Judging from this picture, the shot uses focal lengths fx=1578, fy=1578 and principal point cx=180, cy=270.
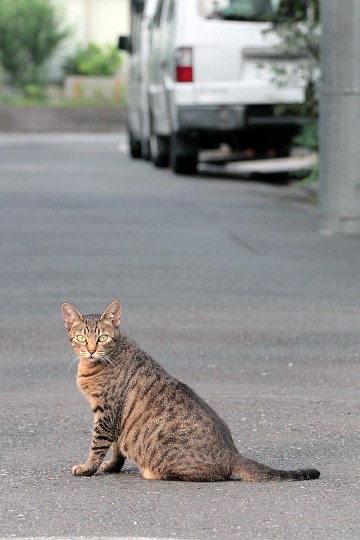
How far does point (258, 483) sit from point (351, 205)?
891cm

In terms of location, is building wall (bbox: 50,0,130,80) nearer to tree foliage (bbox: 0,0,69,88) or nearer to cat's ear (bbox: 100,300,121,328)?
tree foliage (bbox: 0,0,69,88)

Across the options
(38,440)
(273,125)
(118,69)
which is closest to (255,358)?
(38,440)

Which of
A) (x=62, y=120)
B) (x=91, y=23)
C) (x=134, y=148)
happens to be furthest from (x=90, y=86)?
(x=134, y=148)

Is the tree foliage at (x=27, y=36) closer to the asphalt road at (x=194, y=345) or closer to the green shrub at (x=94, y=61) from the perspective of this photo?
the green shrub at (x=94, y=61)

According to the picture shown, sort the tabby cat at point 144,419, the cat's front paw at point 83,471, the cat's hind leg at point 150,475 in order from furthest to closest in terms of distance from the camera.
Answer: the cat's front paw at point 83,471 < the cat's hind leg at point 150,475 < the tabby cat at point 144,419

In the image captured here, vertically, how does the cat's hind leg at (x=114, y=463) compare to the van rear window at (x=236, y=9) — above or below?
below

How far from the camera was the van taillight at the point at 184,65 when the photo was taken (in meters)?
20.3

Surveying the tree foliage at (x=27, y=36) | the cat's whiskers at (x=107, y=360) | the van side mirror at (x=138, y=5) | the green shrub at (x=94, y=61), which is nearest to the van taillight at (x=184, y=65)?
the van side mirror at (x=138, y=5)

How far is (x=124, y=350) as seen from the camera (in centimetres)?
635

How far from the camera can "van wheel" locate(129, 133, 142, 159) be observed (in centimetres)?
2822

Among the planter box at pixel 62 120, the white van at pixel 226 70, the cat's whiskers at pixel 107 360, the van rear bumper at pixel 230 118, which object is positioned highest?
the cat's whiskers at pixel 107 360

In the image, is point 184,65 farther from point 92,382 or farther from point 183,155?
point 92,382

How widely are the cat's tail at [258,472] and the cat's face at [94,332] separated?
69 cm

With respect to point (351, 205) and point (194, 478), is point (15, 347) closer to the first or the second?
point (194, 478)
